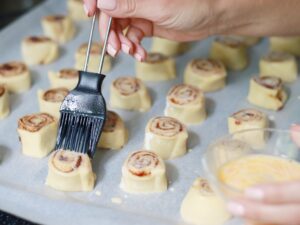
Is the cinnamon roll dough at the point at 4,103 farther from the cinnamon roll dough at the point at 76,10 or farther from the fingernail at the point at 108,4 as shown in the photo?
the cinnamon roll dough at the point at 76,10

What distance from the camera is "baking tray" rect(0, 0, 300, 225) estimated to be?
1524 millimetres

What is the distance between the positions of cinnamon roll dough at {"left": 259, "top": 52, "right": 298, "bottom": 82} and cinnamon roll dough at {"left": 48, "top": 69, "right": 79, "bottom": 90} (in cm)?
69

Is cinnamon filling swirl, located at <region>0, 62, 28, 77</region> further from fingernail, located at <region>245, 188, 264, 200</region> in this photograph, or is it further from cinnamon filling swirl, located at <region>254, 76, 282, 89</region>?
fingernail, located at <region>245, 188, 264, 200</region>

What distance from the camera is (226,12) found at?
1.86 meters

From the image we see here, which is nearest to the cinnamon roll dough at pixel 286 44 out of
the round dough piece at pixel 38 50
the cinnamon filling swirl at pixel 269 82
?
the cinnamon filling swirl at pixel 269 82

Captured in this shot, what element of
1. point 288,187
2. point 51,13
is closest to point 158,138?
point 288,187

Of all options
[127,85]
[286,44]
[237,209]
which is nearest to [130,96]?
[127,85]

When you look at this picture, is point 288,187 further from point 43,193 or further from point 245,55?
point 245,55

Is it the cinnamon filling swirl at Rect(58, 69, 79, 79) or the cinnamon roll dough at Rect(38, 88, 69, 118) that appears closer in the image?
the cinnamon roll dough at Rect(38, 88, 69, 118)

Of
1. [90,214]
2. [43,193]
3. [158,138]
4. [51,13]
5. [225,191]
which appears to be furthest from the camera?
[51,13]

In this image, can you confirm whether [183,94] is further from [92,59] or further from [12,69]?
[12,69]

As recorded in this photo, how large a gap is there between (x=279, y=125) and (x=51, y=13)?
3.92ft

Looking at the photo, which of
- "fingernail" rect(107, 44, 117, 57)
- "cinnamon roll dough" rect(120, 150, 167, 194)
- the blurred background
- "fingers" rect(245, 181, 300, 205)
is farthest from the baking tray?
"fingers" rect(245, 181, 300, 205)

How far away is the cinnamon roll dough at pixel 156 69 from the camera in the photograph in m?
2.21
